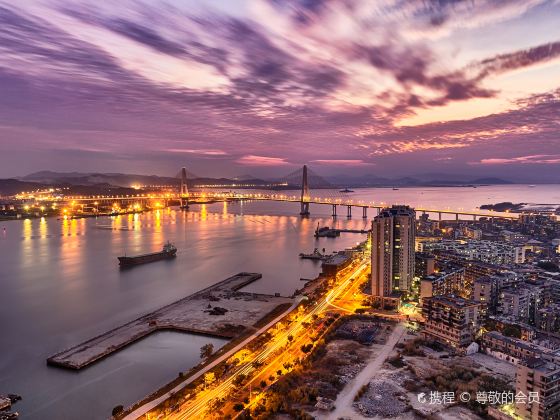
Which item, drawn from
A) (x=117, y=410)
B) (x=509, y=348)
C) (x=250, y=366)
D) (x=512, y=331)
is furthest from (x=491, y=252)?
(x=117, y=410)

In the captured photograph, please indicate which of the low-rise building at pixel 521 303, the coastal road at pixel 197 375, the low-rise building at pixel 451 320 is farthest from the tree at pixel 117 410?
the low-rise building at pixel 521 303

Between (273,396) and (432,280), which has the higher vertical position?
(432,280)

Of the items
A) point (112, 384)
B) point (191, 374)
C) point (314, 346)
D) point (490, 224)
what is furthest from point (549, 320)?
point (490, 224)

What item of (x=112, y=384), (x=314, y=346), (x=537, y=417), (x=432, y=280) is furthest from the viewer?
(x=432, y=280)

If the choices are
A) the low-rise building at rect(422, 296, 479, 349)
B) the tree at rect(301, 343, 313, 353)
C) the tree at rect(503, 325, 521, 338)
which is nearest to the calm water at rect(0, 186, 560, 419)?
the tree at rect(301, 343, 313, 353)

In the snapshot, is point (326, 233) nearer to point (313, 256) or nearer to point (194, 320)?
point (313, 256)

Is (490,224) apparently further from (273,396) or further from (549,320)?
(273,396)
